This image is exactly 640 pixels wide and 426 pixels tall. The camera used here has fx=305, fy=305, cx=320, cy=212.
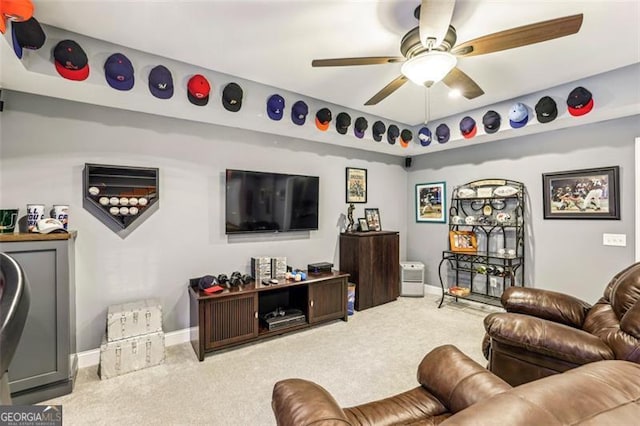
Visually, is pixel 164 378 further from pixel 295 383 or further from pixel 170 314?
pixel 295 383

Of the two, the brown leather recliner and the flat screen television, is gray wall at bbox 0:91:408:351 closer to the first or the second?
the flat screen television

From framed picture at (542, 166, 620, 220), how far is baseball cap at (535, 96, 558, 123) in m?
0.79

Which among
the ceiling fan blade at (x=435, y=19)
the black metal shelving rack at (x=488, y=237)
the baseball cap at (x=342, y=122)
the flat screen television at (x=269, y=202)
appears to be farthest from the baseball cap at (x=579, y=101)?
the flat screen television at (x=269, y=202)

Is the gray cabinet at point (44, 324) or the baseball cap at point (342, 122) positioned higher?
the baseball cap at point (342, 122)

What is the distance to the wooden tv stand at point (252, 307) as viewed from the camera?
9.21 feet

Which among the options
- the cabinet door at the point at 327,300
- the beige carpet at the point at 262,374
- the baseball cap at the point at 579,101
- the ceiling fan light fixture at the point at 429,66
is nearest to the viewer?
the ceiling fan light fixture at the point at 429,66

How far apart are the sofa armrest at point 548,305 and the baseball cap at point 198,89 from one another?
312 centimetres

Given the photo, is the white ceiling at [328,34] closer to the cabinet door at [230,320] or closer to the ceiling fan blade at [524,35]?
the ceiling fan blade at [524,35]

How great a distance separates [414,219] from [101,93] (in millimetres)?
4526

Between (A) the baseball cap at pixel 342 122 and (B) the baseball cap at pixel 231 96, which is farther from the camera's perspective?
(A) the baseball cap at pixel 342 122

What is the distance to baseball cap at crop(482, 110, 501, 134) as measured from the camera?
364cm

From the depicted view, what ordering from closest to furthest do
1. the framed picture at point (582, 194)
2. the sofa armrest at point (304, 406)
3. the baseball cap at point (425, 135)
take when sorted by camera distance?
1. the sofa armrest at point (304, 406)
2. the framed picture at point (582, 194)
3. the baseball cap at point (425, 135)

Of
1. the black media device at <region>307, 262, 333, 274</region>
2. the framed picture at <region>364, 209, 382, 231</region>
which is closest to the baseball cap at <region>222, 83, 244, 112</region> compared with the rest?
the black media device at <region>307, 262, 333, 274</region>

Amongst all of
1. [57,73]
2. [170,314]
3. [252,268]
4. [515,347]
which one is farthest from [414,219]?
[57,73]
